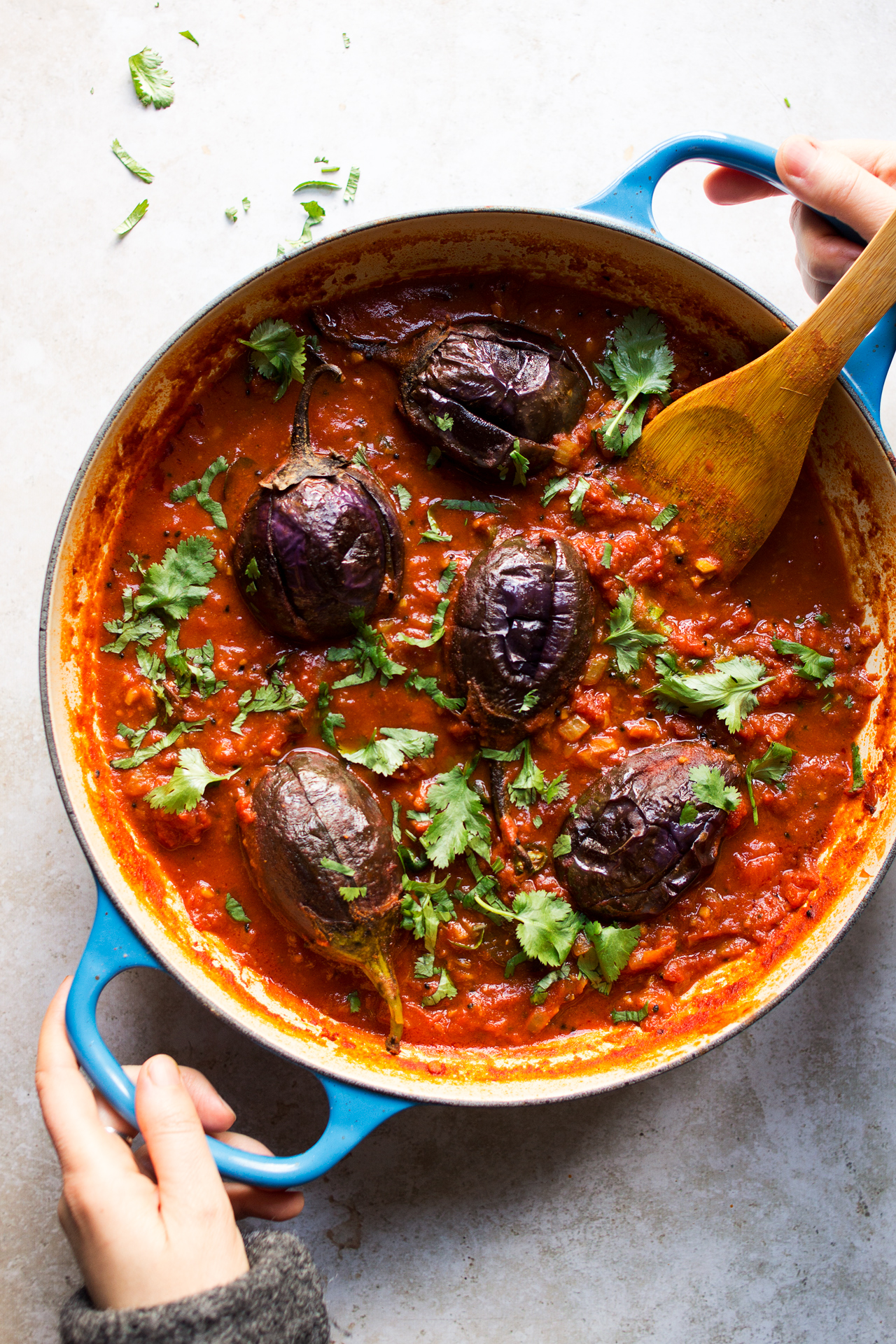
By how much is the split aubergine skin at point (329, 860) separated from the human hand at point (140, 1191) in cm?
67

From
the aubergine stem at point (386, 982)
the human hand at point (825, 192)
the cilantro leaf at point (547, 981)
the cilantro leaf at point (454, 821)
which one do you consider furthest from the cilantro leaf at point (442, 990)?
the human hand at point (825, 192)

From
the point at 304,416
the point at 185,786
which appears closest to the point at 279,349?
the point at 304,416

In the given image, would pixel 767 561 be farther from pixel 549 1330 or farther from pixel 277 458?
pixel 549 1330

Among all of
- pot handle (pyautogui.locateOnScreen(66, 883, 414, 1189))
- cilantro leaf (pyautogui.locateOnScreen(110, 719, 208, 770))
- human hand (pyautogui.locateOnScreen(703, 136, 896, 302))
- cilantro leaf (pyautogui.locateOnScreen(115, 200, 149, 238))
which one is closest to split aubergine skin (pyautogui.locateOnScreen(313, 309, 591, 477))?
cilantro leaf (pyautogui.locateOnScreen(115, 200, 149, 238))

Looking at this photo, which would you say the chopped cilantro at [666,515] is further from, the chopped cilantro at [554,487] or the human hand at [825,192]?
the human hand at [825,192]

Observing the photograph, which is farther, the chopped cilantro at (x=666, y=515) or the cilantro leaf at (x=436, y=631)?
the chopped cilantro at (x=666, y=515)

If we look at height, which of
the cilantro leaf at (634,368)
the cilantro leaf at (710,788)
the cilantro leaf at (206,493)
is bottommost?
the cilantro leaf at (206,493)

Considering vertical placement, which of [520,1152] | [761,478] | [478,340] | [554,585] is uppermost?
[761,478]

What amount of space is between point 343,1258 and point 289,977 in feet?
3.95

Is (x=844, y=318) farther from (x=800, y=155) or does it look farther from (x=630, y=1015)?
(x=630, y=1015)

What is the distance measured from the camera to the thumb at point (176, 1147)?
288cm

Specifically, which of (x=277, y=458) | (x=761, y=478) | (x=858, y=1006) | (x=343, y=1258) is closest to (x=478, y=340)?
(x=277, y=458)

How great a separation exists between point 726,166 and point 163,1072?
12.3 feet

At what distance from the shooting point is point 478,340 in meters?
3.44
